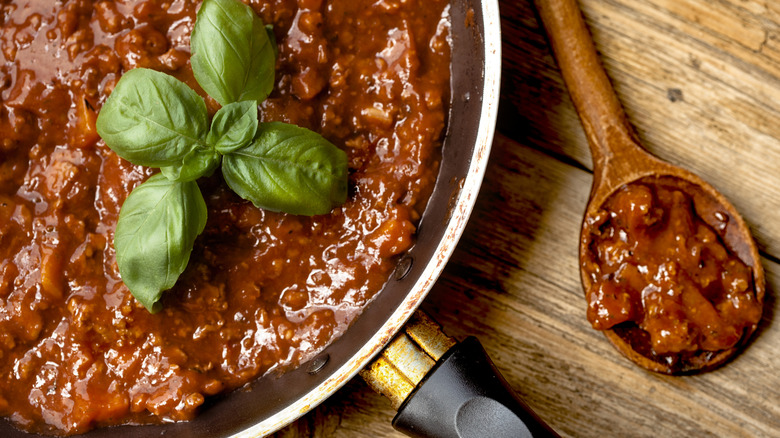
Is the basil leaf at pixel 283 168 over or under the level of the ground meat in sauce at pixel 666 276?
over

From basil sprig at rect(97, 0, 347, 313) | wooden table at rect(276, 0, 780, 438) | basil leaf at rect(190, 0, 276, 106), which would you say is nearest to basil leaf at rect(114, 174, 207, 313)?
basil sprig at rect(97, 0, 347, 313)

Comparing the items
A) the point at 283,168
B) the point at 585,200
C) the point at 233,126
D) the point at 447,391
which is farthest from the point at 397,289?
the point at 585,200

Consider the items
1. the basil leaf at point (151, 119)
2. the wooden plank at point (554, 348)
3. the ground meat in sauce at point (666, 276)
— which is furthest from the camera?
the wooden plank at point (554, 348)

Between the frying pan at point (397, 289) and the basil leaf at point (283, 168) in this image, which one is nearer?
the basil leaf at point (283, 168)

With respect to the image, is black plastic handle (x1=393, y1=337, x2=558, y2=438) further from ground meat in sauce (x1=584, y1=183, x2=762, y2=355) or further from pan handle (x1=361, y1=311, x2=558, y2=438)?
ground meat in sauce (x1=584, y1=183, x2=762, y2=355)

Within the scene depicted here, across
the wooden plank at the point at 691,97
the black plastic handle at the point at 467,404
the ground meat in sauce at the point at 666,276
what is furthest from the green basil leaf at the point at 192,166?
the ground meat in sauce at the point at 666,276

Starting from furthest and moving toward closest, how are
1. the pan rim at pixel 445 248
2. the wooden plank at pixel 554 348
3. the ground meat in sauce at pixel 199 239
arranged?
the wooden plank at pixel 554 348 → the ground meat in sauce at pixel 199 239 → the pan rim at pixel 445 248

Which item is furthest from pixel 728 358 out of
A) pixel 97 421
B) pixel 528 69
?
pixel 97 421

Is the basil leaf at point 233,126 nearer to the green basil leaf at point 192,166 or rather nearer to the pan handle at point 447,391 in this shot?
the green basil leaf at point 192,166
